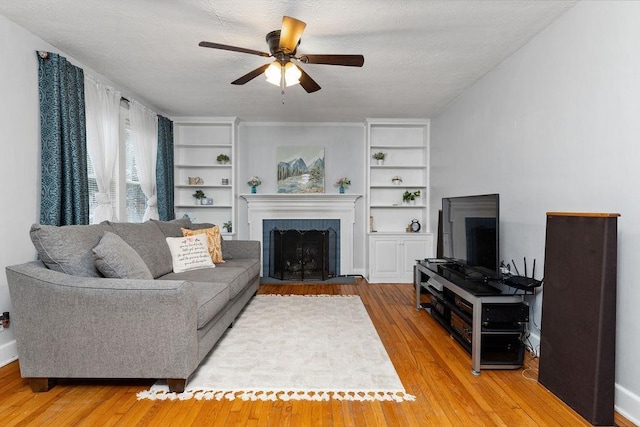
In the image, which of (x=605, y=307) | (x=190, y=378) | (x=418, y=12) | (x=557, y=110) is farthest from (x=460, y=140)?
(x=190, y=378)

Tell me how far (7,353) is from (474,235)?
12.2 feet

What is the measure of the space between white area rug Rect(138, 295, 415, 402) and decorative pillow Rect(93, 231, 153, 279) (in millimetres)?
747

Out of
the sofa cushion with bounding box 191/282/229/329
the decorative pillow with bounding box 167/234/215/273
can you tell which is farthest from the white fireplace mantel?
the sofa cushion with bounding box 191/282/229/329

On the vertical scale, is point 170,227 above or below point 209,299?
above

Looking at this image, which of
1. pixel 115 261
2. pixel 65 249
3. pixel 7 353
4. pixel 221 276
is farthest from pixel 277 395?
pixel 7 353

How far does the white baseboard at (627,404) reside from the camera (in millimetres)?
1785

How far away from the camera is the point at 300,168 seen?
545cm

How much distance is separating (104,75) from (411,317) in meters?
4.05

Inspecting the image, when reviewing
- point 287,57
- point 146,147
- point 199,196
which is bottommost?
point 199,196

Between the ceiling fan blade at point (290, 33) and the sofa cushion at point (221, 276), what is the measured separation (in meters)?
1.85

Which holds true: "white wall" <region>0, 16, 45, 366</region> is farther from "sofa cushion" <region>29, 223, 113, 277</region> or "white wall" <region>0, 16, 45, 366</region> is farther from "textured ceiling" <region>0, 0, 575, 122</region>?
"sofa cushion" <region>29, 223, 113, 277</region>

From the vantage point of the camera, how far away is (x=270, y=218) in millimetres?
5367

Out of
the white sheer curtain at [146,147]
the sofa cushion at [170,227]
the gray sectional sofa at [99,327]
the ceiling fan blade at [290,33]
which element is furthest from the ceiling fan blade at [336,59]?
the white sheer curtain at [146,147]

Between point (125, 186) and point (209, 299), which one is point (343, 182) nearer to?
point (125, 186)
